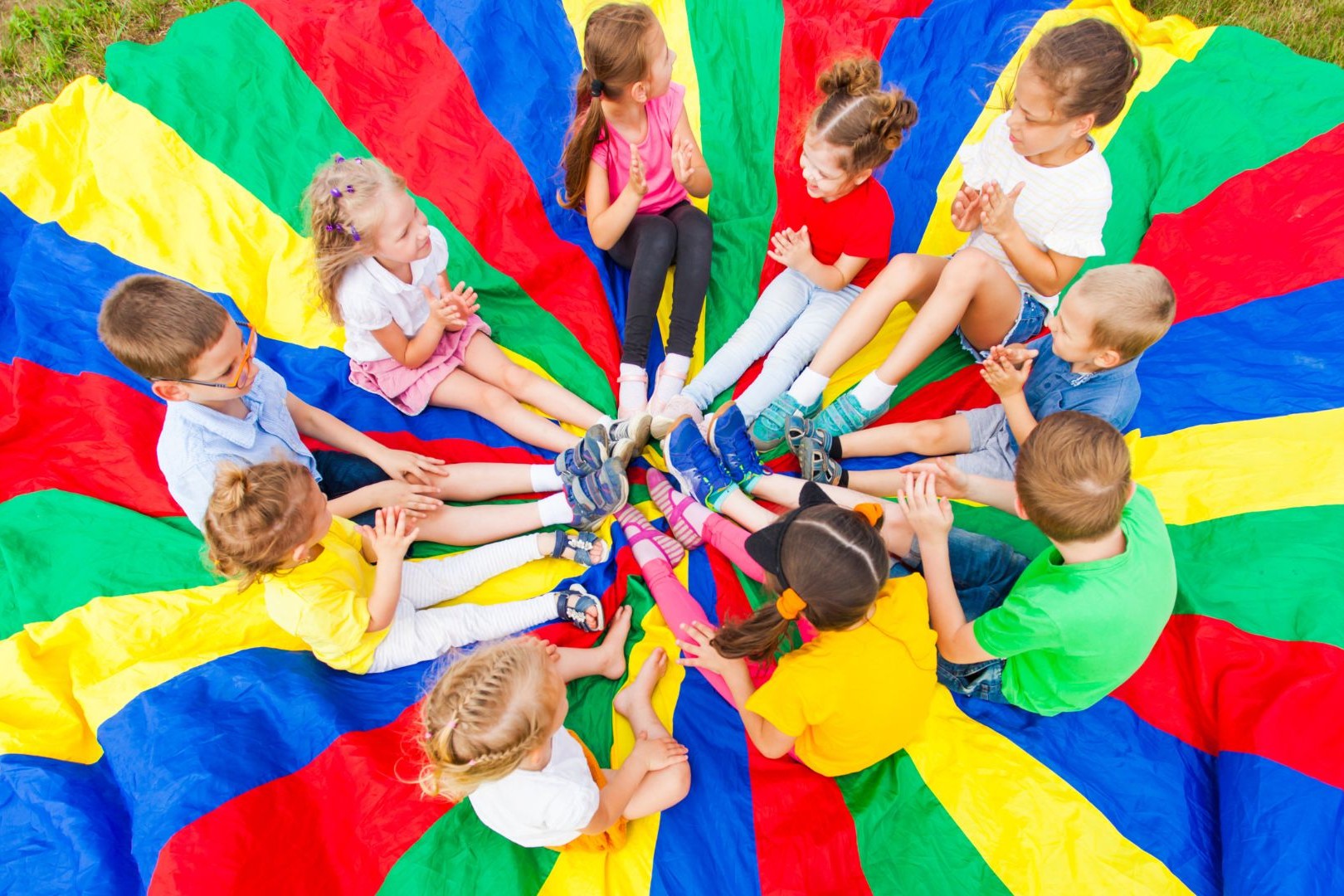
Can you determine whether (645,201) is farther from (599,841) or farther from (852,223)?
(599,841)

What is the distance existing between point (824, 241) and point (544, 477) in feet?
3.51

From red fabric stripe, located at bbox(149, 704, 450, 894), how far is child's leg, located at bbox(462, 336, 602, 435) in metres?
1.04

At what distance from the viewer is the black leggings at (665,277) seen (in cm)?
263

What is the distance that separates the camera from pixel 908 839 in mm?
1884

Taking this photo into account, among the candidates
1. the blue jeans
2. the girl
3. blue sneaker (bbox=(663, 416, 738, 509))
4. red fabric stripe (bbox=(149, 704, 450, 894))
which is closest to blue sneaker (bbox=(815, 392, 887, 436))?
blue sneaker (bbox=(663, 416, 738, 509))

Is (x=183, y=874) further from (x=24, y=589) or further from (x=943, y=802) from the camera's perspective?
(x=943, y=802)

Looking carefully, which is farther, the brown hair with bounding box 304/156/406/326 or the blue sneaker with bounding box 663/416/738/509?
the blue sneaker with bounding box 663/416/738/509

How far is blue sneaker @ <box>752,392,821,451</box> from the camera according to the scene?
2.42 m

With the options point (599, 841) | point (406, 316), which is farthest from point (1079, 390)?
point (406, 316)

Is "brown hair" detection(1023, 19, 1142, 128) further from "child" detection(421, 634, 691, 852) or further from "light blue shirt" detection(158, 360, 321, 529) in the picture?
"light blue shirt" detection(158, 360, 321, 529)

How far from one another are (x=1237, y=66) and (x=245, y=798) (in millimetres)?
3570

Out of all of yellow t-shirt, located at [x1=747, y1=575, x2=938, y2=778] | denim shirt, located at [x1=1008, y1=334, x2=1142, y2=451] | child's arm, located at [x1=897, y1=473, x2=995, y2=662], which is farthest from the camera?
denim shirt, located at [x1=1008, y1=334, x2=1142, y2=451]

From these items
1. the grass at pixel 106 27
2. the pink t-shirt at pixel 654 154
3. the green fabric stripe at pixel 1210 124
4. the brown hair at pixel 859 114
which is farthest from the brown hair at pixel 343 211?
the grass at pixel 106 27

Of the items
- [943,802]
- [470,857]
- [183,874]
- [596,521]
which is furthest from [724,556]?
[183,874]
